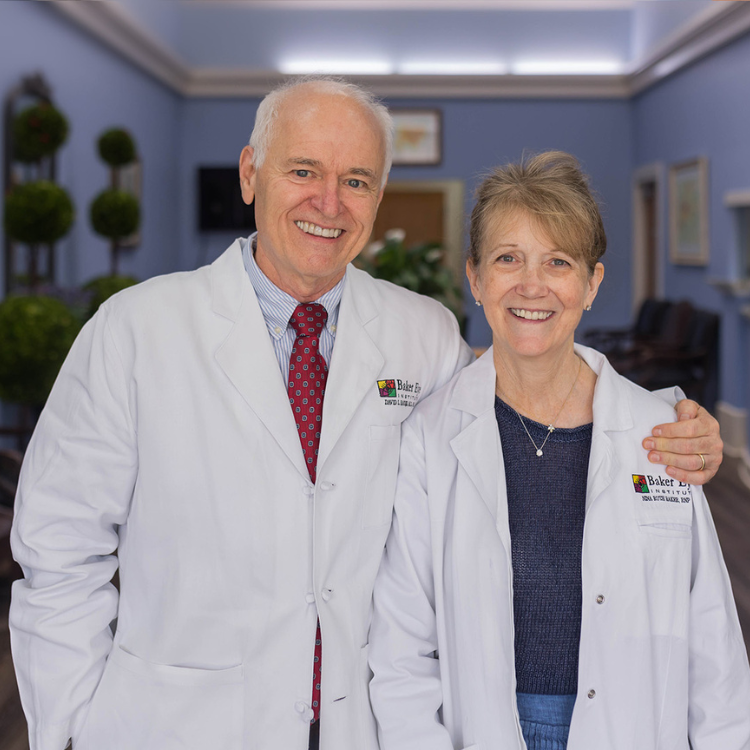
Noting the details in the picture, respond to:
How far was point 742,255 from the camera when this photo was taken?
7.00m

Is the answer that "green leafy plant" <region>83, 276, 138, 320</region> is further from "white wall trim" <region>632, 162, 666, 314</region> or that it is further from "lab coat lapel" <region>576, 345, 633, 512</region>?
"white wall trim" <region>632, 162, 666, 314</region>

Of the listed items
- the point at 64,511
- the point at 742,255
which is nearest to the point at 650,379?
the point at 742,255

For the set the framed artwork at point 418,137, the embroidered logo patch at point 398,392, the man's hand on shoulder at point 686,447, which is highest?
the framed artwork at point 418,137

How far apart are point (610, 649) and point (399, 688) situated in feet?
1.19

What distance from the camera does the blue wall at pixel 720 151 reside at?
680cm

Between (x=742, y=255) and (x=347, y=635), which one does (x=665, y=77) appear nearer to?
(x=742, y=255)

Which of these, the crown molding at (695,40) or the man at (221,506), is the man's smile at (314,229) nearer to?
the man at (221,506)

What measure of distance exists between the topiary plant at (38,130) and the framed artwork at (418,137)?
5.23 metres

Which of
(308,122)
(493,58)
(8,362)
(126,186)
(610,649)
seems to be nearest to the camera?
(610,649)

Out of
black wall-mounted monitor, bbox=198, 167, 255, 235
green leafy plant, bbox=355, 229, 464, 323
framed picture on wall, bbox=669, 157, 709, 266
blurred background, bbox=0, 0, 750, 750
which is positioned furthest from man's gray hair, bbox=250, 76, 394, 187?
black wall-mounted monitor, bbox=198, 167, 255, 235

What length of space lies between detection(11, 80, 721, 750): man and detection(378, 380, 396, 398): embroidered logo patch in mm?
29

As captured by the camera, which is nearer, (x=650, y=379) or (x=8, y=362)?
(x=8, y=362)

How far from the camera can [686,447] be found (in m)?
1.53

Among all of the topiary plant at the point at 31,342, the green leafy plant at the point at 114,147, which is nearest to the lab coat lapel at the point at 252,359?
the topiary plant at the point at 31,342
